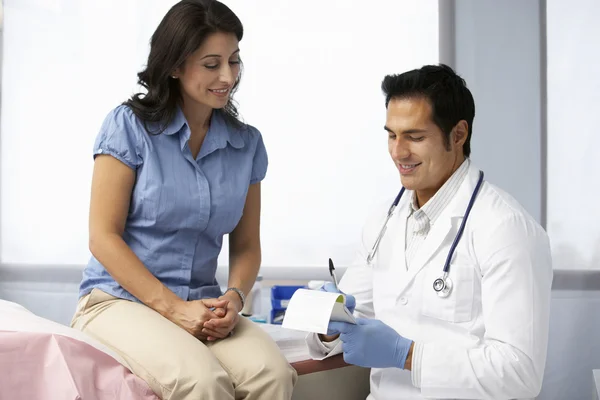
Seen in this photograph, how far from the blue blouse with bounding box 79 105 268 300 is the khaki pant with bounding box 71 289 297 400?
11cm

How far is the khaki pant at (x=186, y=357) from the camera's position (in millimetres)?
1386

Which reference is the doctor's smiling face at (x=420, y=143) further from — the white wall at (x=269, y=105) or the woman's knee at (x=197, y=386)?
the white wall at (x=269, y=105)

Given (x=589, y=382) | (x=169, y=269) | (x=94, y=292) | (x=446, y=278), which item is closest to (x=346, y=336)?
(x=446, y=278)

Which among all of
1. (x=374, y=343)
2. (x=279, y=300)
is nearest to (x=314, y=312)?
(x=374, y=343)

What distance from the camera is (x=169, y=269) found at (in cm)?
170

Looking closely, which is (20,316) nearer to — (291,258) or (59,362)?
(59,362)

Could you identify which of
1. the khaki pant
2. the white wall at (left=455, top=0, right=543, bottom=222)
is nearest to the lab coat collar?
the khaki pant

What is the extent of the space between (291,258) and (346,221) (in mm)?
298

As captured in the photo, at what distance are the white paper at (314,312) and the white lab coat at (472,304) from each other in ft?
0.58

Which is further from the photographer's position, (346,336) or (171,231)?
(171,231)

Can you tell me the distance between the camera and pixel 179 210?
1.67 m

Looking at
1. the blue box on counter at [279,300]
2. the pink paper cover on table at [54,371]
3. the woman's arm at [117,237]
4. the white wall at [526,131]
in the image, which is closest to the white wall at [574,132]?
the white wall at [526,131]

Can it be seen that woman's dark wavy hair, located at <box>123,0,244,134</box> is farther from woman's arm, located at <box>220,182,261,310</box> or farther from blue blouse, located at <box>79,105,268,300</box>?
woman's arm, located at <box>220,182,261,310</box>

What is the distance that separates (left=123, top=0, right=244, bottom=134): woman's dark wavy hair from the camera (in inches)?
66.4
